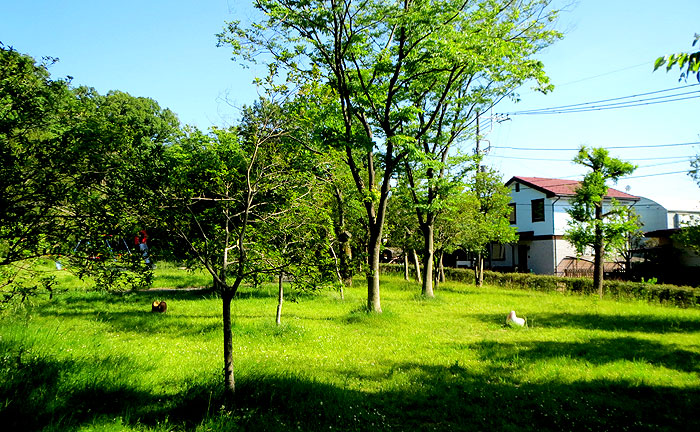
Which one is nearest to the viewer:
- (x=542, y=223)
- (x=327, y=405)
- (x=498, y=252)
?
(x=327, y=405)

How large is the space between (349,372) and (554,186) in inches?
1282

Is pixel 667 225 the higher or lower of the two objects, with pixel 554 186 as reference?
lower

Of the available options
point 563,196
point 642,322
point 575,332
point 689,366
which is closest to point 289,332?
point 575,332

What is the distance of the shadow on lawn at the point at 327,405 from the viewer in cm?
518

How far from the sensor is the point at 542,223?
113ft

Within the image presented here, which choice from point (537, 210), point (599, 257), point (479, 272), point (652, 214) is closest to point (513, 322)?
point (599, 257)

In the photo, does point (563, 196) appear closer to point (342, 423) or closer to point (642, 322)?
point (642, 322)

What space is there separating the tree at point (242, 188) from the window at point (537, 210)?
3222 cm

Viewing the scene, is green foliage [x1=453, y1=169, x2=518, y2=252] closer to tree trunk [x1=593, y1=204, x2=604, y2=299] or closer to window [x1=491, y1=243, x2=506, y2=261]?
tree trunk [x1=593, y1=204, x2=604, y2=299]

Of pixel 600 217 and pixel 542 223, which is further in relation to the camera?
pixel 542 223

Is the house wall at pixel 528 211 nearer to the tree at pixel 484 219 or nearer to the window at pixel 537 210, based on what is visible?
the window at pixel 537 210

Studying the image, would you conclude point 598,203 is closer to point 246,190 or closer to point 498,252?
point 246,190

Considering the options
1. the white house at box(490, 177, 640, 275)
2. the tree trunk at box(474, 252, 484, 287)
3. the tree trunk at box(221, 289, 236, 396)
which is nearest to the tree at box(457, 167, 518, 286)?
the tree trunk at box(474, 252, 484, 287)

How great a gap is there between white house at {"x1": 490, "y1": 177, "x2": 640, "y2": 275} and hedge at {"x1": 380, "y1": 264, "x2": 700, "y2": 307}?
9.23m
